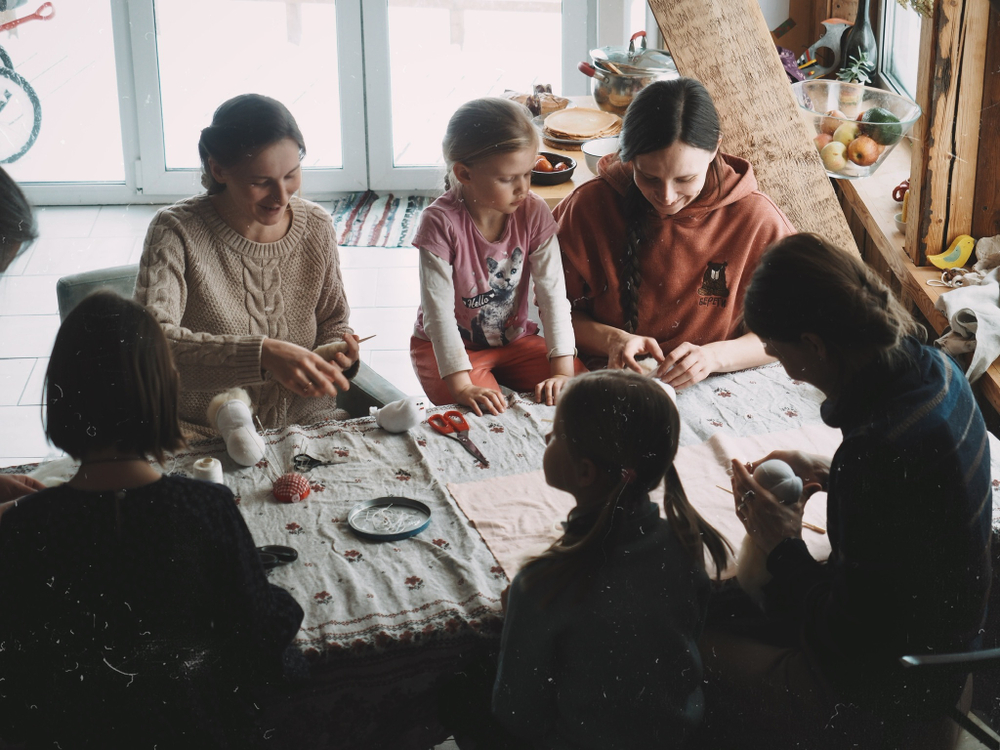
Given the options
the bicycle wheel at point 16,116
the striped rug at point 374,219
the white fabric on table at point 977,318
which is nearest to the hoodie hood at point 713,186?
the white fabric on table at point 977,318

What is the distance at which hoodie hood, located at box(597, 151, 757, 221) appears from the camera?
160 centimetres

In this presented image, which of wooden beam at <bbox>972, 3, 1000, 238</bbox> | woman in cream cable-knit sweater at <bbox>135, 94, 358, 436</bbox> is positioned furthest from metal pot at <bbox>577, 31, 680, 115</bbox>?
woman in cream cable-knit sweater at <bbox>135, 94, 358, 436</bbox>

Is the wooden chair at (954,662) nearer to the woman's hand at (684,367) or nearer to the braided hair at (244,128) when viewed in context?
the woman's hand at (684,367)

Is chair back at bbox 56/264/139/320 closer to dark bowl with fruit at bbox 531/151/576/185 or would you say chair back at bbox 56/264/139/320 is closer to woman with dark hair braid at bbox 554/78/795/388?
woman with dark hair braid at bbox 554/78/795/388

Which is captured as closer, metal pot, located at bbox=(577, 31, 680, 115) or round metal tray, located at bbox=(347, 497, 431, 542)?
round metal tray, located at bbox=(347, 497, 431, 542)

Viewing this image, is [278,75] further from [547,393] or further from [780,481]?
[780,481]

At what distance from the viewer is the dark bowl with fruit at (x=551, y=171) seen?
213 centimetres

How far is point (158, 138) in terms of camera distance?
4.72 feet

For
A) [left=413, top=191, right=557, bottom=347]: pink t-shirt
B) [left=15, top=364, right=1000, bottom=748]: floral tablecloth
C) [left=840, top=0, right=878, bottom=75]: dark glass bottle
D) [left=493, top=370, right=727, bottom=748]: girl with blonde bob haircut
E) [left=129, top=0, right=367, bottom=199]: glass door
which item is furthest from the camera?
[left=840, top=0, right=878, bottom=75]: dark glass bottle

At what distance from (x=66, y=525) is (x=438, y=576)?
0.41 meters

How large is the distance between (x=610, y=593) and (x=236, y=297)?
87cm

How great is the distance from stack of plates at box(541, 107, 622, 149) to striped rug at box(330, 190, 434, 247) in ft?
4.22

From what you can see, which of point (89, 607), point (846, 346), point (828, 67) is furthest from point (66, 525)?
point (828, 67)

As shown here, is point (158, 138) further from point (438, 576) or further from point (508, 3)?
point (508, 3)
